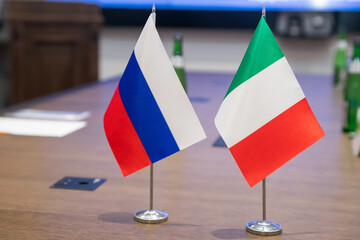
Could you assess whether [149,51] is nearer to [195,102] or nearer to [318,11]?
[195,102]

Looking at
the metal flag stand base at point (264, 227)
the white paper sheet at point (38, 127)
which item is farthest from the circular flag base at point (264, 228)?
the white paper sheet at point (38, 127)

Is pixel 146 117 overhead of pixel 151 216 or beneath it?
overhead

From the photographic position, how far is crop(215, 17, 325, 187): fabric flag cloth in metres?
0.83

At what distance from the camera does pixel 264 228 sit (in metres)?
0.86

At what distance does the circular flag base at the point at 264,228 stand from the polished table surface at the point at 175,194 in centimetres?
1

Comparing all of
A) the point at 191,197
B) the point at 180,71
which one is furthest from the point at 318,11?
the point at 191,197

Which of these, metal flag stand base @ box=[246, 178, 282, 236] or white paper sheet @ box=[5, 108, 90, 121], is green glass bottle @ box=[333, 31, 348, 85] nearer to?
white paper sheet @ box=[5, 108, 90, 121]

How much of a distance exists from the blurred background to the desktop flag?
3.21 m

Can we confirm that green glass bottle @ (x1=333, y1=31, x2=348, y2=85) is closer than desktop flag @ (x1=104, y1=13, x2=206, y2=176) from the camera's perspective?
No

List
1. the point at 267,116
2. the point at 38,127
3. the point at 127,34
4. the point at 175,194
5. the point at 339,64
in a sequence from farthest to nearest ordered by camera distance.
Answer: the point at 127,34 → the point at 339,64 → the point at 38,127 → the point at 175,194 → the point at 267,116

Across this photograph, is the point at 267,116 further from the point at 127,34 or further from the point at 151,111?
the point at 127,34

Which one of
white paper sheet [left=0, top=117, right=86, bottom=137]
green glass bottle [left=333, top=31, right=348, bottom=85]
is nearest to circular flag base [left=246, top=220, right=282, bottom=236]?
white paper sheet [left=0, top=117, right=86, bottom=137]

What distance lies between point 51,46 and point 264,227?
346 cm

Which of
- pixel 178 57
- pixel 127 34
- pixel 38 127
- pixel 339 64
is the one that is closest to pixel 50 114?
pixel 38 127
